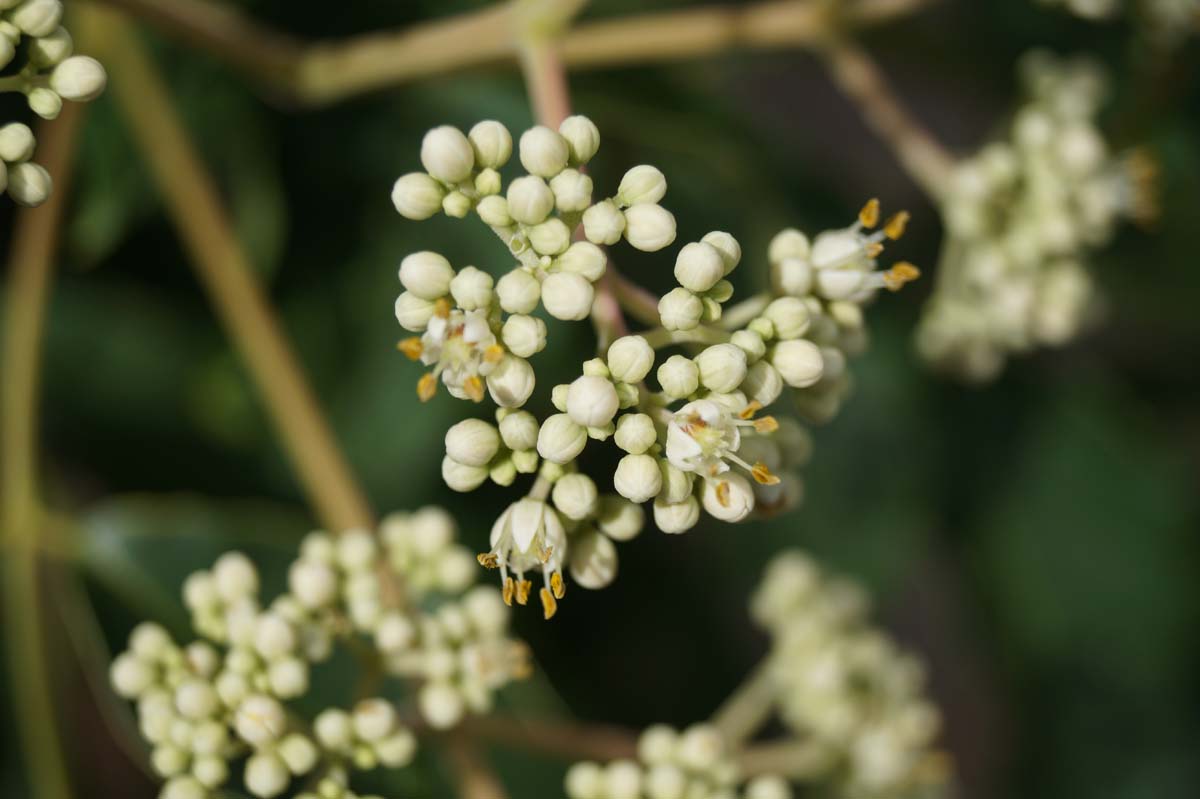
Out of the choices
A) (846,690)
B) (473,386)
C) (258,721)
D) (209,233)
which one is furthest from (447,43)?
(846,690)

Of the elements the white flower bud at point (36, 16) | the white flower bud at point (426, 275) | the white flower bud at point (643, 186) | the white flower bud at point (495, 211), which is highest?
the white flower bud at point (36, 16)

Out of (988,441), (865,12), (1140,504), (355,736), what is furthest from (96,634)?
(1140,504)

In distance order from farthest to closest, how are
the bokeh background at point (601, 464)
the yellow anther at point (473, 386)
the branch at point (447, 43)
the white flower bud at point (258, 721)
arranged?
the bokeh background at point (601, 464)
the branch at point (447, 43)
the white flower bud at point (258, 721)
the yellow anther at point (473, 386)

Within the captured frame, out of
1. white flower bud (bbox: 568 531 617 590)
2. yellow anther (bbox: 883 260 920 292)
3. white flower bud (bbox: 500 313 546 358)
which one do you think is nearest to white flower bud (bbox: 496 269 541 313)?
white flower bud (bbox: 500 313 546 358)

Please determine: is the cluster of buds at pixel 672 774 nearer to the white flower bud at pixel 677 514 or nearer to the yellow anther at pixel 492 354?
the white flower bud at pixel 677 514

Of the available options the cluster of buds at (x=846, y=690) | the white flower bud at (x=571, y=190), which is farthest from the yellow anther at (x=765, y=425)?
the cluster of buds at (x=846, y=690)

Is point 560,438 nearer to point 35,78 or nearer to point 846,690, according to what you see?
point 35,78

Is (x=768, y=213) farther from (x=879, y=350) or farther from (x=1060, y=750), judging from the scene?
(x=1060, y=750)
